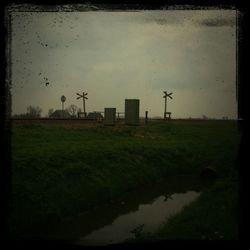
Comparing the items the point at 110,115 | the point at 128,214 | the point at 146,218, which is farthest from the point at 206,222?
the point at 110,115

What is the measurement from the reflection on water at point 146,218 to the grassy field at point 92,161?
159 centimetres

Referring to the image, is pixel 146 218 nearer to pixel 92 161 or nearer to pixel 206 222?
pixel 206 222

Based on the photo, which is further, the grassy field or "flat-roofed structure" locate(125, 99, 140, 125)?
the grassy field

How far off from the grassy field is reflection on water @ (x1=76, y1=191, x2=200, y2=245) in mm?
1591

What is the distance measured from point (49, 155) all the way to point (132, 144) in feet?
24.2

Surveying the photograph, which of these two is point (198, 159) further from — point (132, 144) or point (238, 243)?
point (238, 243)

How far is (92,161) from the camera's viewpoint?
1884 cm

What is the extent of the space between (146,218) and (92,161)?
543 cm

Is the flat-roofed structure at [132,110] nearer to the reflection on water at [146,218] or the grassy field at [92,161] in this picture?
the grassy field at [92,161]

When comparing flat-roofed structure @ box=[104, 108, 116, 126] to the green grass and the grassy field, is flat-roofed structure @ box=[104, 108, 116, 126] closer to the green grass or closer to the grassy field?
the grassy field

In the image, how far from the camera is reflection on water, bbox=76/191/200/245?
40.9 feet

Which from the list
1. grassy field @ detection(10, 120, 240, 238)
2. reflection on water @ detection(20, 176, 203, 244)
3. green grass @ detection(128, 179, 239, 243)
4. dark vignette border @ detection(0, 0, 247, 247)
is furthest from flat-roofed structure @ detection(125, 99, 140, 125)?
dark vignette border @ detection(0, 0, 247, 247)

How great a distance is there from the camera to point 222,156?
A: 22891 millimetres

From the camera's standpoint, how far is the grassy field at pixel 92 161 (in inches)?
534
